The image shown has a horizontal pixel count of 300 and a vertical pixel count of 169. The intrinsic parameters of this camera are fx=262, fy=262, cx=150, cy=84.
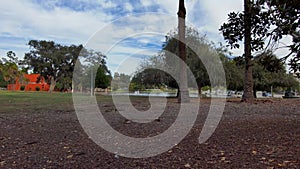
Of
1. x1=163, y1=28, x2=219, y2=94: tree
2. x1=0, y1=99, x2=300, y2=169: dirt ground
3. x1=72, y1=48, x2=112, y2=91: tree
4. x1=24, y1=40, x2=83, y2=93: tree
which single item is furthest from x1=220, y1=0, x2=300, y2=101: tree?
x1=24, y1=40, x2=83, y2=93: tree

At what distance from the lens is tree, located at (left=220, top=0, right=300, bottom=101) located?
4961 millimetres

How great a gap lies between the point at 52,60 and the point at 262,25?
4893 cm

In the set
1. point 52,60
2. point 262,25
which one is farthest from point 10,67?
point 262,25

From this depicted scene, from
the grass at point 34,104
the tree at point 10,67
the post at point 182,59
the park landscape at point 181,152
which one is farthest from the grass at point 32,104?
the tree at point 10,67

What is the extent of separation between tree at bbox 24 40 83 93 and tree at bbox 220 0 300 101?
1894 inches

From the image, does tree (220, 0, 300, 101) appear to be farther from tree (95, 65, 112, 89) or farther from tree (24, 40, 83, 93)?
tree (24, 40, 83, 93)

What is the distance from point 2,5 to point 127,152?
52.5 ft

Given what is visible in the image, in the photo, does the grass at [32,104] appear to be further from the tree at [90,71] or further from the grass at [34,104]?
the tree at [90,71]

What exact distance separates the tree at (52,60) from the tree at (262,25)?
48.1 metres

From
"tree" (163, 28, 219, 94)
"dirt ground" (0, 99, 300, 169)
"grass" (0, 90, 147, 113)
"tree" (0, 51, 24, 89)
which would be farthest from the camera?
"tree" (0, 51, 24, 89)

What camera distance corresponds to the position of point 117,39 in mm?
9172

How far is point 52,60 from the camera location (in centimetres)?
4956

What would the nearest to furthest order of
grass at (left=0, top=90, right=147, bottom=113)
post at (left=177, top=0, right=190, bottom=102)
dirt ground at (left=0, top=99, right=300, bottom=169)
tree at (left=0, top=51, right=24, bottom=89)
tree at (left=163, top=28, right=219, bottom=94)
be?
dirt ground at (left=0, top=99, right=300, bottom=169)
grass at (left=0, top=90, right=147, bottom=113)
post at (left=177, top=0, right=190, bottom=102)
tree at (left=163, top=28, right=219, bottom=94)
tree at (left=0, top=51, right=24, bottom=89)

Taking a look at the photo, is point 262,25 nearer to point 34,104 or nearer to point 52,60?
point 34,104
